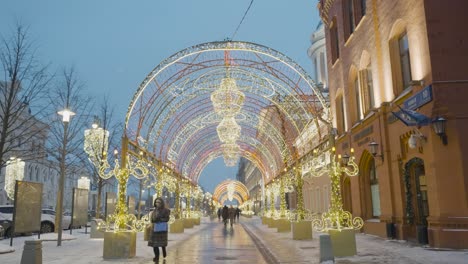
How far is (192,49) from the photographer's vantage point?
66.6 feet

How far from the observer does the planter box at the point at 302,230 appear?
2059 cm

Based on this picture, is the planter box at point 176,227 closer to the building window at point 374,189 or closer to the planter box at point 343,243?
the building window at point 374,189

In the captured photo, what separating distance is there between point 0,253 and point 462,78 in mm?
17591

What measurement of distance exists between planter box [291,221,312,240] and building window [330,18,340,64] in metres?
13.0

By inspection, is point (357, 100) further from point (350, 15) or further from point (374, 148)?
point (374, 148)

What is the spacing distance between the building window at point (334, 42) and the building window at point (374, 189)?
9249 mm

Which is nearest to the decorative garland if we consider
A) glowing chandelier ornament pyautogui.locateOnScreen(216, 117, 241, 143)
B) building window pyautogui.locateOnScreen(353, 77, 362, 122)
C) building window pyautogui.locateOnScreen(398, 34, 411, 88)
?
building window pyautogui.locateOnScreen(398, 34, 411, 88)

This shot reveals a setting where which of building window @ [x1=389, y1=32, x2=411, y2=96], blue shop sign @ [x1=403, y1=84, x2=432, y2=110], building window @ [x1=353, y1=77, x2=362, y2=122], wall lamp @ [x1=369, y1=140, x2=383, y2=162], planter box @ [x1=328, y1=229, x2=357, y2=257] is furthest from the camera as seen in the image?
building window @ [x1=353, y1=77, x2=362, y2=122]

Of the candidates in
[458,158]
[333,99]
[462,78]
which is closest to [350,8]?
[333,99]

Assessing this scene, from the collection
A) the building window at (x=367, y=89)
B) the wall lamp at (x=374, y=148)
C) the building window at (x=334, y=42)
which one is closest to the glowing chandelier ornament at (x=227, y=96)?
the building window at (x=367, y=89)

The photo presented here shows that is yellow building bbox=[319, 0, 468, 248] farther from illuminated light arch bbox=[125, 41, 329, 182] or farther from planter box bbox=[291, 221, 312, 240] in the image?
planter box bbox=[291, 221, 312, 240]

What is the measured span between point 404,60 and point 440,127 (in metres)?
5.26

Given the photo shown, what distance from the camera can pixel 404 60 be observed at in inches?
723

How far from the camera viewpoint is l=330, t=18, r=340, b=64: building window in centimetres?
2906
